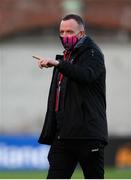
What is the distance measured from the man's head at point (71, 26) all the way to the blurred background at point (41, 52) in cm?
1786

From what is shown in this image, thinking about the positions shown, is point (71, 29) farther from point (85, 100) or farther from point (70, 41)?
point (85, 100)

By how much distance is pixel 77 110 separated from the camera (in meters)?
6.91

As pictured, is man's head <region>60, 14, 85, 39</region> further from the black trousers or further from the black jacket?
the black trousers

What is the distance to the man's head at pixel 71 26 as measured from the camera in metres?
6.98

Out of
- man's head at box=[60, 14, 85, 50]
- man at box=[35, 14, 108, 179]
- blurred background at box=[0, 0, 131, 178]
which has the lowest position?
man at box=[35, 14, 108, 179]

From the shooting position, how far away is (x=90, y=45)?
7047 mm

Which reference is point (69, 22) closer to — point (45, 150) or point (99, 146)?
point (99, 146)

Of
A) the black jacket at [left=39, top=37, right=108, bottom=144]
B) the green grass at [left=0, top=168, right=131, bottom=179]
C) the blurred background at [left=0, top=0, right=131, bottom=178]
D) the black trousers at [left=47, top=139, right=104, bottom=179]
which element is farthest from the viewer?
the blurred background at [left=0, top=0, right=131, bottom=178]

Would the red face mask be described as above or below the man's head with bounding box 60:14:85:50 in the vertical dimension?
below

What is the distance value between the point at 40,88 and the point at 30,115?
100 centimetres

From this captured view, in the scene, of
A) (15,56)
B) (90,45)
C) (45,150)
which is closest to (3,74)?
(15,56)

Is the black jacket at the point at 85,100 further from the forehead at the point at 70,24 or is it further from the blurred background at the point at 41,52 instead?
the blurred background at the point at 41,52

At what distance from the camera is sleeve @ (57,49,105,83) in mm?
6746

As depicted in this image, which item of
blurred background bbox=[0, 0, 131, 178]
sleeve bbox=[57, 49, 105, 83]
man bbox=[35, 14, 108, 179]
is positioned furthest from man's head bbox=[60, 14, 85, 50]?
blurred background bbox=[0, 0, 131, 178]
